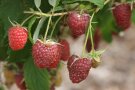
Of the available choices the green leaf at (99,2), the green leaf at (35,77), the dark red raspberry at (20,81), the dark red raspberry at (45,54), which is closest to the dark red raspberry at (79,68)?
the dark red raspberry at (45,54)

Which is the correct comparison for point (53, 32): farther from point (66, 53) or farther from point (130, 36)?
point (130, 36)

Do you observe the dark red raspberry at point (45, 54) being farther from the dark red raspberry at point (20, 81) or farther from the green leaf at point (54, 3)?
the dark red raspberry at point (20, 81)

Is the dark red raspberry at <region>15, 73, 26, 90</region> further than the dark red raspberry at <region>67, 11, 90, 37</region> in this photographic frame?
Yes

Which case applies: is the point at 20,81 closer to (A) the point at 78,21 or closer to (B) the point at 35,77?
(B) the point at 35,77

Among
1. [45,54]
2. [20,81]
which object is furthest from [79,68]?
[20,81]

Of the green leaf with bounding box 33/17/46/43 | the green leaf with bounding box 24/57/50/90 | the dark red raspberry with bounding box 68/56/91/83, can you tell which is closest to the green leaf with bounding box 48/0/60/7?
the green leaf with bounding box 33/17/46/43

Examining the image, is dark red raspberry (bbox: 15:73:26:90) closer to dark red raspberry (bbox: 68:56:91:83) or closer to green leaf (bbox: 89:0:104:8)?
dark red raspberry (bbox: 68:56:91:83)
